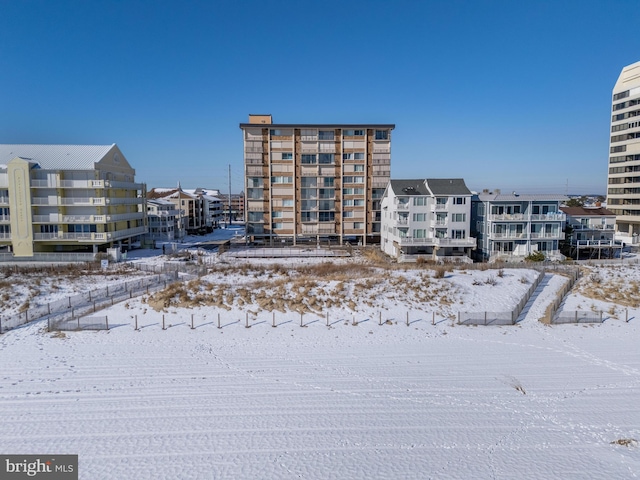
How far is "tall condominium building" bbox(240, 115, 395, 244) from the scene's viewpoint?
→ 57.1 meters

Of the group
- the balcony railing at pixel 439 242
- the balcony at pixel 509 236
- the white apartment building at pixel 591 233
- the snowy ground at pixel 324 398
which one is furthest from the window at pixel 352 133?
the snowy ground at pixel 324 398

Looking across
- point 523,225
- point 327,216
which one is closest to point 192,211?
point 327,216

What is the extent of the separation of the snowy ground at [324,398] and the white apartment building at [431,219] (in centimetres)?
1998

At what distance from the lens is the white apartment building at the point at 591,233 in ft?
153

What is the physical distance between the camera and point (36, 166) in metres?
44.6

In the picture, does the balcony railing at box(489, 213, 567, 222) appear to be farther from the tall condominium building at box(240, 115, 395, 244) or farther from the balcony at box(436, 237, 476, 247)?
the tall condominium building at box(240, 115, 395, 244)

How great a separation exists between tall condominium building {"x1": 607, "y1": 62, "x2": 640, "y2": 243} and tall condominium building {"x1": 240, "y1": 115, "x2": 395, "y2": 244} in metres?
37.9

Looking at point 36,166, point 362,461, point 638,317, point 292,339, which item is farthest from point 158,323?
point 36,166

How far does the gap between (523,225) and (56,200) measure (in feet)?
175

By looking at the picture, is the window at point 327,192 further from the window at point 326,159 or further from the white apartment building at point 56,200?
the white apartment building at point 56,200

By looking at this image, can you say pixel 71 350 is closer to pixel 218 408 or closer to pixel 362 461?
pixel 218 408

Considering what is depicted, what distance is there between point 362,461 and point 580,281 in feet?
93.1

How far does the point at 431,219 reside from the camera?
149ft

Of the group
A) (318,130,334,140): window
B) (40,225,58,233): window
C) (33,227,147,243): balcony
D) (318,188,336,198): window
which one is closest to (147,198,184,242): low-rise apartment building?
(33,227,147,243): balcony
